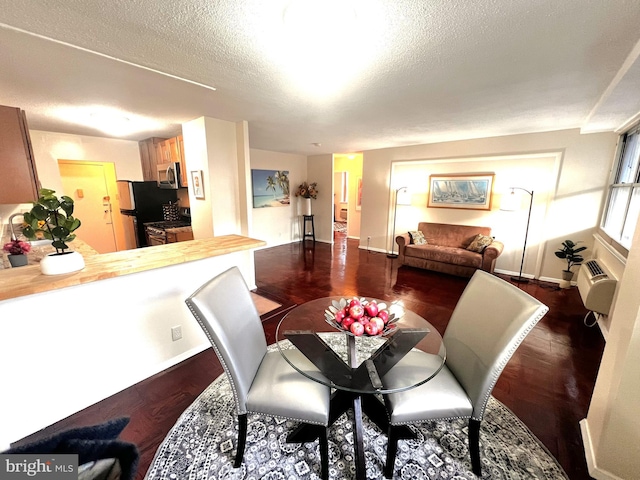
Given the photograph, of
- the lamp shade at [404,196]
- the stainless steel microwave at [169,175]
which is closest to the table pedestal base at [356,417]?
the stainless steel microwave at [169,175]

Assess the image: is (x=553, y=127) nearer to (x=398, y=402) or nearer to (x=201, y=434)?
(x=398, y=402)

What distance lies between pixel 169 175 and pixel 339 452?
408 cm

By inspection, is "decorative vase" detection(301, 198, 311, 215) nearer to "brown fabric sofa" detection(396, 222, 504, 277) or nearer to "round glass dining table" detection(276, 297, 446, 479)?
"brown fabric sofa" detection(396, 222, 504, 277)

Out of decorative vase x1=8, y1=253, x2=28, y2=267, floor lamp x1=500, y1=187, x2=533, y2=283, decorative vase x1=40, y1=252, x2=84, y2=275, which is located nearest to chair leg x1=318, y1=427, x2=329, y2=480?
decorative vase x1=40, y1=252, x2=84, y2=275

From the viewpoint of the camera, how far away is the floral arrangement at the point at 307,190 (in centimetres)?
661

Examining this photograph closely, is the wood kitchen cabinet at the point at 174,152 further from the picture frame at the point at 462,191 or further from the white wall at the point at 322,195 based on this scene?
the picture frame at the point at 462,191

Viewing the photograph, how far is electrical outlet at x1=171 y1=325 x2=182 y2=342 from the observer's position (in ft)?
6.84

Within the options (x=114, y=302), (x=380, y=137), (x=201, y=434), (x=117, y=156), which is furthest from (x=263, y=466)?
(x=117, y=156)

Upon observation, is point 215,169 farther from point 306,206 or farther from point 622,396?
point 306,206

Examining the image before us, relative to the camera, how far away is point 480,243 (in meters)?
4.20

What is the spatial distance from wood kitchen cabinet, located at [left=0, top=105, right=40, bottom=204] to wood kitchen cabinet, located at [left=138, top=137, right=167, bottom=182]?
211 centimetres

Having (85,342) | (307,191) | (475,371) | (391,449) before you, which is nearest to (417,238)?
(307,191)

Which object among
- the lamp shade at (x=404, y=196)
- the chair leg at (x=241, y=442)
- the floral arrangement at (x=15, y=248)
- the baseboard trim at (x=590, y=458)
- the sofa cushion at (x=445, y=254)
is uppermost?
the lamp shade at (x=404, y=196)

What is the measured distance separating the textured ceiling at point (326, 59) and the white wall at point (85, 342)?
4.83ft
